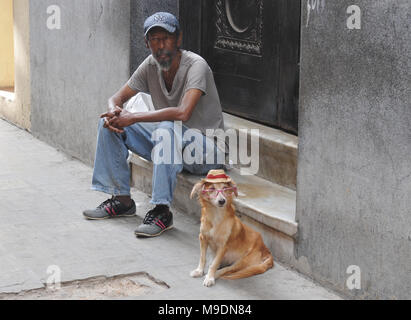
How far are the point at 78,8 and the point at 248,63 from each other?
6.24 feet

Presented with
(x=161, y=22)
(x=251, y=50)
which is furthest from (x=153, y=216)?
(x=251, y=50)

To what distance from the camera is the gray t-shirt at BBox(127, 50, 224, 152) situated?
5.80 metres

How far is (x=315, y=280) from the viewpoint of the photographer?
4910mm

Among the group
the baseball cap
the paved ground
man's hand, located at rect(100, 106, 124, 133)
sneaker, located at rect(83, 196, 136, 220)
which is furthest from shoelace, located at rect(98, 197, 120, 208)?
the baseball cap

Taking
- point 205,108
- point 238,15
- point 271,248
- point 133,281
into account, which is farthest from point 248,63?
point 133,281

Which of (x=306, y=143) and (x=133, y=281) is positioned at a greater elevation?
(x=306, y=143)

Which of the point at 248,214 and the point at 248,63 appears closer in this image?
the point at 248,214

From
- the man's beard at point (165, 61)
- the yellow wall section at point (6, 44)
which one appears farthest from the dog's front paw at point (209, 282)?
the yellow wall section at point (6, 44)

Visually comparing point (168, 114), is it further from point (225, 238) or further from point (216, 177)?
point (225, 238)

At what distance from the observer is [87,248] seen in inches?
216

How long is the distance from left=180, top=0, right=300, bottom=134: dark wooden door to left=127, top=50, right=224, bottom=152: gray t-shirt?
2.04ft

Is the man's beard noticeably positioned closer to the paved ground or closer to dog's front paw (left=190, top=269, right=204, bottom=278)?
the paved ground

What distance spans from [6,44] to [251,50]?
5.00 metres

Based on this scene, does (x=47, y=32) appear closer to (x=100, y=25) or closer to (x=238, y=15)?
(x=100, y=25)
